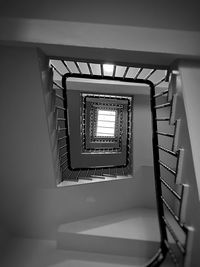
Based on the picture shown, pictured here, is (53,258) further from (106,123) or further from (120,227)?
(106,123)

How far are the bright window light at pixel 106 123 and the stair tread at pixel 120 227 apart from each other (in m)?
2.42

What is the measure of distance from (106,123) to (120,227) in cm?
286

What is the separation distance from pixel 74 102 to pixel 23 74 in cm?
202

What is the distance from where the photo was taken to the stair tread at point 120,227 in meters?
2.32

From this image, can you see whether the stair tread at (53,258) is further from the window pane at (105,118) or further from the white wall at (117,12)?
the window pane at (105,118)

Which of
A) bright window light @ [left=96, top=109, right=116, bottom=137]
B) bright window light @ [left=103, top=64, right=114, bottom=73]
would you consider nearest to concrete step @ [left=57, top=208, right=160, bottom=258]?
bright window light @ [left=103, top=64, right=114, bottom=73]

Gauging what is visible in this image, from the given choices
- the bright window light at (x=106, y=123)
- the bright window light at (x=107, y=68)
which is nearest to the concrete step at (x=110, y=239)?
the bright window light at (x=107, y=68)

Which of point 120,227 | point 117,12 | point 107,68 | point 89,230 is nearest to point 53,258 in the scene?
point 89,230

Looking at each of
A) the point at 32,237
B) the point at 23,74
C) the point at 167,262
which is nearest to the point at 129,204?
the point at 167,262

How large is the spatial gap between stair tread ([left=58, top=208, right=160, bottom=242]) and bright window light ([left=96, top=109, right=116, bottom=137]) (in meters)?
2.42

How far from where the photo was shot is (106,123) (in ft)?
16.3

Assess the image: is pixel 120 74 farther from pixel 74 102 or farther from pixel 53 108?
pixel 53 108

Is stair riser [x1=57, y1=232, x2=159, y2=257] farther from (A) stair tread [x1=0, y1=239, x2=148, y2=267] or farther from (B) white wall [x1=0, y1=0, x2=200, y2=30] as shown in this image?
(B) white wall [x1=0, y1=0, x2=200, y2=30]

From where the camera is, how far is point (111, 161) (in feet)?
15.7
